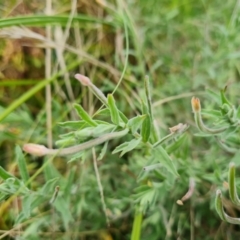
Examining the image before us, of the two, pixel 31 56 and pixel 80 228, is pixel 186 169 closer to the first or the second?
pixel 80 228

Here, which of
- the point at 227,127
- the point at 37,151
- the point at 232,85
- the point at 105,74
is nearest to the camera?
the point at 37,151

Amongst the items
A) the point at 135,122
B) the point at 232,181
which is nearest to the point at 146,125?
the point at 135,122

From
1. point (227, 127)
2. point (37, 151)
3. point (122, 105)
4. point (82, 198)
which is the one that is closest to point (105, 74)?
point (122, 105)

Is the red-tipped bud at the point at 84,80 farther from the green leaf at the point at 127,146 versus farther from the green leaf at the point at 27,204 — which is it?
the green leaf at the point at 27,204

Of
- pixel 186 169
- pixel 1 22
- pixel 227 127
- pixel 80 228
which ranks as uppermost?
pixel 1 22

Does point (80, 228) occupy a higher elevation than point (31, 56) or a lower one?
lower

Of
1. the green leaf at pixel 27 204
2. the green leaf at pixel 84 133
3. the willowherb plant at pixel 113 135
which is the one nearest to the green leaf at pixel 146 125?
the willowherb plant at pixel 113 135

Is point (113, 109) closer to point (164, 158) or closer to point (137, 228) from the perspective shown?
point (164, 158)
